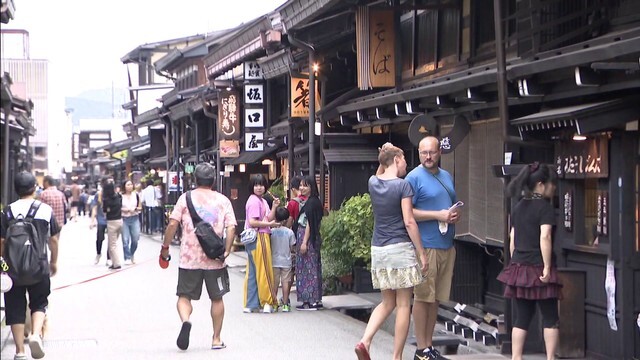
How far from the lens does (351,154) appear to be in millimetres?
18422

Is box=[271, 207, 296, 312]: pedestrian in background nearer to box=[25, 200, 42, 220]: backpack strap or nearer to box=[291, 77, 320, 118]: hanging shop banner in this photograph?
box=[25, 200, 42, 220]: backpack strap

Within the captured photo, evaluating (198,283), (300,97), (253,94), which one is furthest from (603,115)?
(253,94)

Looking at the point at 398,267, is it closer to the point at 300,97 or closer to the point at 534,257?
the point at 534,257

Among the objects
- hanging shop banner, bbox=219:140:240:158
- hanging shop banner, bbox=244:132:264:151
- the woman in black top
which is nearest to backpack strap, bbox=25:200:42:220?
the woman in black top

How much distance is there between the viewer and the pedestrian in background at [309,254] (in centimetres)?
1480

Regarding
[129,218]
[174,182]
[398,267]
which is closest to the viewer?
[398,267]

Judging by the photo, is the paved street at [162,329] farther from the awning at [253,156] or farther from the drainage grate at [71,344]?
the awning at [253,156]

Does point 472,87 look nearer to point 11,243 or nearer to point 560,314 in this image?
point 560,314

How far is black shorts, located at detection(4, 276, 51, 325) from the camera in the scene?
10.2 m

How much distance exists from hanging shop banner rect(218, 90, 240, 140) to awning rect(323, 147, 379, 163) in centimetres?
1036

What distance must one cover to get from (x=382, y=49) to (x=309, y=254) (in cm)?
340

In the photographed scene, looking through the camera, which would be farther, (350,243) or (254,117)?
(254,117)

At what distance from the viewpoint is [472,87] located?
1176cm

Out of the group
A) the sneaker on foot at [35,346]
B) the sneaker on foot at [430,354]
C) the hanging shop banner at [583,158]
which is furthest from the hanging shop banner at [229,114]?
the sneaker on foot at [430,354]
